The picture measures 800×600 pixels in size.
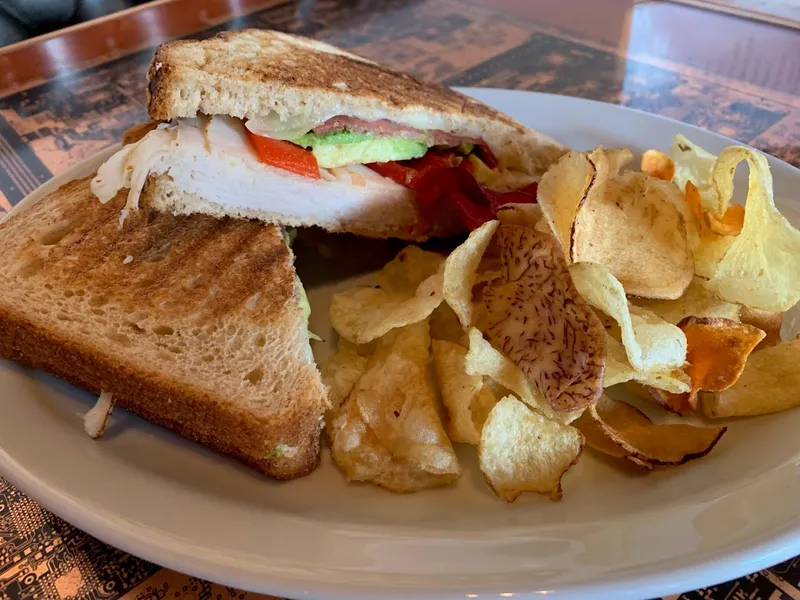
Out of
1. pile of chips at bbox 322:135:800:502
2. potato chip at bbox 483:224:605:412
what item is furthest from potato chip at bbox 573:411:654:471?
potato chip at bbox 483:224:605:412

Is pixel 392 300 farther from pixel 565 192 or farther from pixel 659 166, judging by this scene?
pixel 659 166

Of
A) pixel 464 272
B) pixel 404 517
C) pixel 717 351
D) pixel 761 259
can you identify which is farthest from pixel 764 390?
pixel 404 517

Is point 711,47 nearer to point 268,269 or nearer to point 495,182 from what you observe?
point 495,182

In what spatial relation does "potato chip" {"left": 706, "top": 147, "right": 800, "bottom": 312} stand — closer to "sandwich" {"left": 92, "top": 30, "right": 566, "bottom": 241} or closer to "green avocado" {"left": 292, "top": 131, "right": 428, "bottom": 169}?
"sandwich" {"left": 92, "top": 30, "right": 566, "bottom": 241}

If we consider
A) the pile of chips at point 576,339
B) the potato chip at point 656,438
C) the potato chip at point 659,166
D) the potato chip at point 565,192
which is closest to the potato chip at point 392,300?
the pile of chips at point 576,339

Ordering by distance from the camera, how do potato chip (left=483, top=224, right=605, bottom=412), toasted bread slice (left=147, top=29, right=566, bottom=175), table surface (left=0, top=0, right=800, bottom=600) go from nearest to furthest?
potato chip (left=483, top=224, right=605, bottom=412) → toasted bread slice (left=147, top=29, right=566, bottom=175) → table surface (left=0, top=0, right=800, bottom=600)

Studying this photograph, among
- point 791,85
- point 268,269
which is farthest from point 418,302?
point 791,85

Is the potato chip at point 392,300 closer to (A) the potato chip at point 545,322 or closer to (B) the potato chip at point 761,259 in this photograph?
(A) the potato chip at point 545,322
